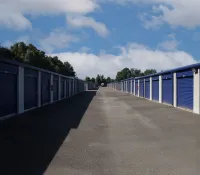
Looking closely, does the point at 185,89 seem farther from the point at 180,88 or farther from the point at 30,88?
the point at 30,88

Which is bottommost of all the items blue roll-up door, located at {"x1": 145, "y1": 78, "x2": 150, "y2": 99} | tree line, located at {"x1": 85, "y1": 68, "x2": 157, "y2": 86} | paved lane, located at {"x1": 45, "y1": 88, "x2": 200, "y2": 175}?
paved lane, located at {"x1": 45, "y1": 88, "x2": 200, "y2": 175}

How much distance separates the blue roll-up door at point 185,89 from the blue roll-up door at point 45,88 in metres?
11.1

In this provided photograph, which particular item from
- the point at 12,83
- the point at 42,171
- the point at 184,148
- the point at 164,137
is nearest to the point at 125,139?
the point at 164,137

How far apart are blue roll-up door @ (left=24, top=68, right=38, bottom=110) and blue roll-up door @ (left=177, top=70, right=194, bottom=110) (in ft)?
35.2

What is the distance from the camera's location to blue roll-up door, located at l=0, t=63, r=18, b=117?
46.5 ft

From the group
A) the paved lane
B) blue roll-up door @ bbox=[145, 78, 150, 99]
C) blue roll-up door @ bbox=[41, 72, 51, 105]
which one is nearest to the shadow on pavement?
the paved lane

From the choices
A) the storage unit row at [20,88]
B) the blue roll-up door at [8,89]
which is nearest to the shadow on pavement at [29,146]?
the blue roll-up door at [8,89]

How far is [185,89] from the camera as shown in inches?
790

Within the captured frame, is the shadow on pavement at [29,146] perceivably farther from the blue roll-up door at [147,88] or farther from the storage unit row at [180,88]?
the blue roll-up door at [147,88]

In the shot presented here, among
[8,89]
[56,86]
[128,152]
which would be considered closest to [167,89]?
[56,86]

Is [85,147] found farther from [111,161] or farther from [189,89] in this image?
[189,89]

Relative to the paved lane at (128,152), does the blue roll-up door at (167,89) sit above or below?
above

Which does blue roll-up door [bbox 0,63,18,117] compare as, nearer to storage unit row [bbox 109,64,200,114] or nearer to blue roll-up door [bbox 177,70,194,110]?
storage unit row [bbox 109,64,200,114]

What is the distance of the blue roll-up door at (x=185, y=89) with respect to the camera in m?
18.7
